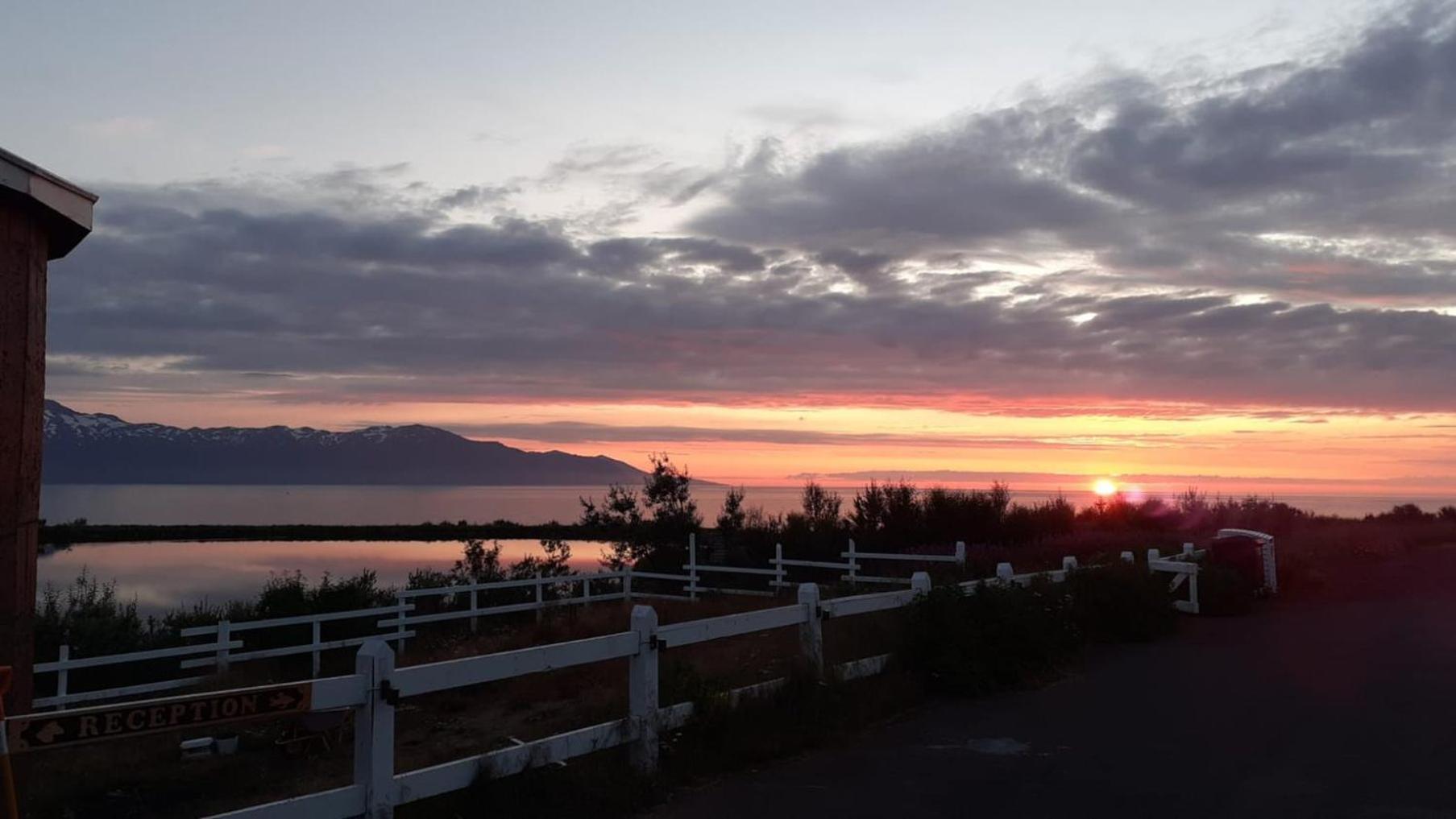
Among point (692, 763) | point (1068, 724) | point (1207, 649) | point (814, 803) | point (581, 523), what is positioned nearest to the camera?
point (814, 803)

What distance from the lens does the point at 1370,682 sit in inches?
468

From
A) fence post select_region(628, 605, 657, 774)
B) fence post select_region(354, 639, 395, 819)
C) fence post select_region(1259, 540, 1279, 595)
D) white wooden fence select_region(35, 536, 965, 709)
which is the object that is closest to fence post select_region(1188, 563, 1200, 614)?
fence post select_region(1259, 540, 1279, 595)

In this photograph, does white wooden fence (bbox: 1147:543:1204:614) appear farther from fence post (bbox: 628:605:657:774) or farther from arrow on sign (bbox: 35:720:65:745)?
arrow on sign (bbox: 35:720:65:745)

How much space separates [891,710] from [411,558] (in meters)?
67.6

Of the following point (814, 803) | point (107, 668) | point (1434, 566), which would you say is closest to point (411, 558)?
point (107, 668)

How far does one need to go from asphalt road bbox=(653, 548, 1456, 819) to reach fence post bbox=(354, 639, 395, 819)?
1948 mm

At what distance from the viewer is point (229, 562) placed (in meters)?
71.5

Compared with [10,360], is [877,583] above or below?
below

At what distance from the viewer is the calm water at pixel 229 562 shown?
162ft

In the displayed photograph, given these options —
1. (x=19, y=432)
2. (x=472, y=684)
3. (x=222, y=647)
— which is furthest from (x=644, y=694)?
(x=222, y=647)

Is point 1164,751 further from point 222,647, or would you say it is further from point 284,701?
point 222,647

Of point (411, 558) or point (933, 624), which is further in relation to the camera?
point (411, 558)

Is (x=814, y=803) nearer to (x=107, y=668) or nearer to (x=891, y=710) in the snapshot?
(x=891, y=710)

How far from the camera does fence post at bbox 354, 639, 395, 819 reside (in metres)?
5.88
